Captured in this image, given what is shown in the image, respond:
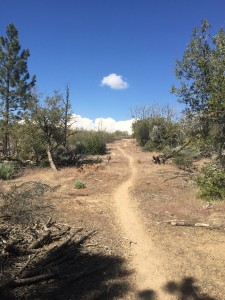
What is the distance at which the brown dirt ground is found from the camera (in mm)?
6254

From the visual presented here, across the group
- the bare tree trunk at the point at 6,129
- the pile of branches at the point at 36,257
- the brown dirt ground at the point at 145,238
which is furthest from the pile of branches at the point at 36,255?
the bare tree trunk at the point at 6,129

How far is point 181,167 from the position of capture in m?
21.3

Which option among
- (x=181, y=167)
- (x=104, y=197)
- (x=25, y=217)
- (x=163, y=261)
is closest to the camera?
(x=163, y=261)

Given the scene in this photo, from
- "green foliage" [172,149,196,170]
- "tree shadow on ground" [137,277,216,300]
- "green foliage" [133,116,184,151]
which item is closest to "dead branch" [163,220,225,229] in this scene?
"tree shadow on ground" [137,277,216,300]

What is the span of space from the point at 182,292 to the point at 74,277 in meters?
2.16

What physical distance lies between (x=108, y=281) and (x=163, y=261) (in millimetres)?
1620

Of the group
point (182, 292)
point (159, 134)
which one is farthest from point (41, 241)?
point (159, 134)

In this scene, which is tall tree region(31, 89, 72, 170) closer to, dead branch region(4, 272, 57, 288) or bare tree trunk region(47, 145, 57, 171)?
bare tree trunk region(47, 145, 57, 171)

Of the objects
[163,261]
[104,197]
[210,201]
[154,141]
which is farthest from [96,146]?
[163,261]

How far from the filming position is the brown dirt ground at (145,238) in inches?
246

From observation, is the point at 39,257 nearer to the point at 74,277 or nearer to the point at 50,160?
the point at 74,277

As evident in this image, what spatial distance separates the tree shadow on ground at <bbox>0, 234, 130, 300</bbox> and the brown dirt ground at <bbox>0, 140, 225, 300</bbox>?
2 centimetres

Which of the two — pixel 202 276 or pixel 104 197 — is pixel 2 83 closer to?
pixel 104 197

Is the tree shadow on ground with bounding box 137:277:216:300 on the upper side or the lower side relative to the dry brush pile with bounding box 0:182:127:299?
lower
